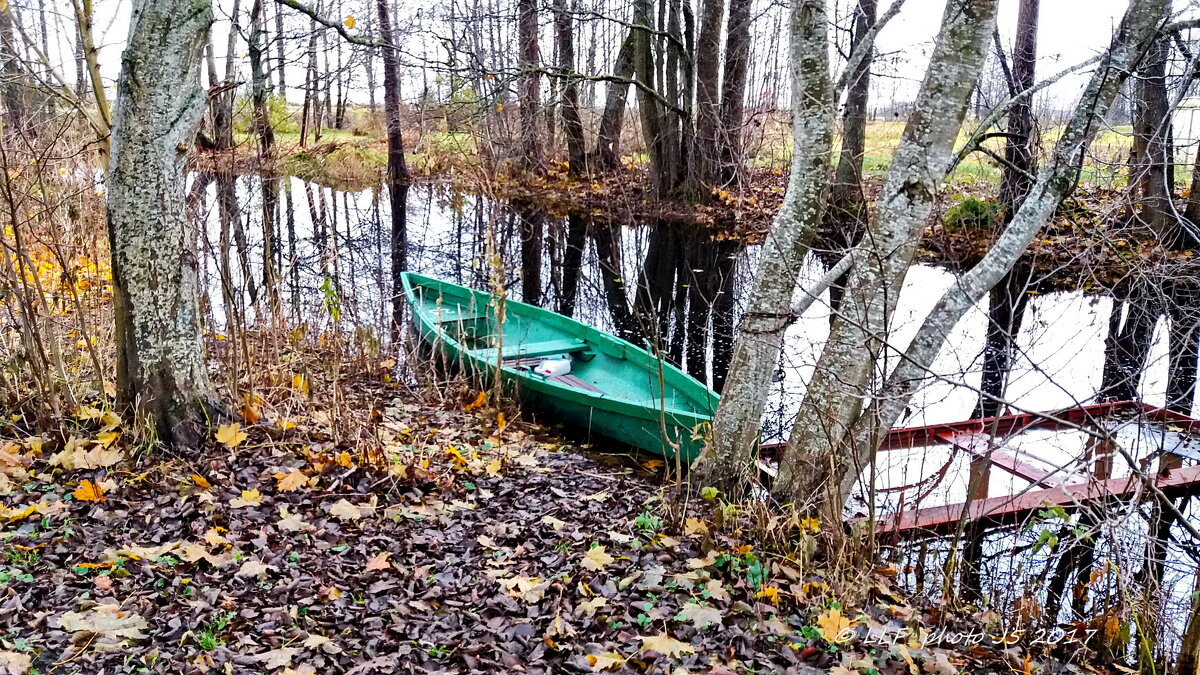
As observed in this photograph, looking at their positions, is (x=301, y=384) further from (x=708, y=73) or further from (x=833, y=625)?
(x=708, y=73)

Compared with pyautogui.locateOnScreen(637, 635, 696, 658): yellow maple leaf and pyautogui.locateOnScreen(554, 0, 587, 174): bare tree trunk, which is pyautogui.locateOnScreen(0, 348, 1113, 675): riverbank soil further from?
pyautogui.locateOnScreen(554, 0, 587, 174): bare tree trunk

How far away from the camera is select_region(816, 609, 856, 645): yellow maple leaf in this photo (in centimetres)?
363

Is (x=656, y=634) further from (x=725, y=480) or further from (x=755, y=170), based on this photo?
(x=755, y=170)

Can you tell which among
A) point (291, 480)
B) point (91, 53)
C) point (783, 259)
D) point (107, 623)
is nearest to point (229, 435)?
point (291, 480)

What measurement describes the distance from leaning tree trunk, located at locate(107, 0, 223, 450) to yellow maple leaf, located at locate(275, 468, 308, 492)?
567mm

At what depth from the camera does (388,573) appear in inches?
153

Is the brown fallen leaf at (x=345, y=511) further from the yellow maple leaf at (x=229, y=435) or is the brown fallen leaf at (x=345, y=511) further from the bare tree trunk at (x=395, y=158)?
the bare tree trunk at (x=395, y=158)

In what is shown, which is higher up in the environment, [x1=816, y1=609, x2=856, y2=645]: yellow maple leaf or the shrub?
the shrub

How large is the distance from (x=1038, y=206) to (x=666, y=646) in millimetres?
3180

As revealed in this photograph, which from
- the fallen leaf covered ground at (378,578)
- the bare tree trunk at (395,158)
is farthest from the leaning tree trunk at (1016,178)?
the bare tree trunk at (395,158)

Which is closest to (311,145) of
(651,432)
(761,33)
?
(761,33)

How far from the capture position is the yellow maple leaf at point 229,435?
4.79m

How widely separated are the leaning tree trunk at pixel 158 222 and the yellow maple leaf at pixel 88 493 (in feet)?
1.56

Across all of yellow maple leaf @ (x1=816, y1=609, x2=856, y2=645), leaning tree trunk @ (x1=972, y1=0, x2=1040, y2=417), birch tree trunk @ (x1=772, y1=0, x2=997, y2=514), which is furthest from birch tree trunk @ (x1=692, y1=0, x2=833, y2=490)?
leaning tree trunk @ (x1=972, y1=0, x2=1040, y2=417)
